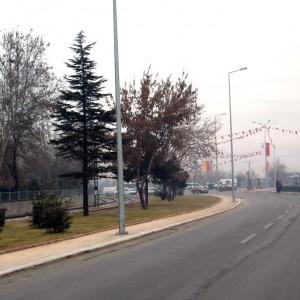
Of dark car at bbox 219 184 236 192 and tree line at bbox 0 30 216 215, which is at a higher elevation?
tree line at bbox 0 30 216 215

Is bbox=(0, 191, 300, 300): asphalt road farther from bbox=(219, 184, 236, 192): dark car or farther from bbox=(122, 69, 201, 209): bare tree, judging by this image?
bbox=(219, 184, 236, 192): dark car

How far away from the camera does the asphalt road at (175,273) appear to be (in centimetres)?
898

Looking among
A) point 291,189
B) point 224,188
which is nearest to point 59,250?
point 291,189

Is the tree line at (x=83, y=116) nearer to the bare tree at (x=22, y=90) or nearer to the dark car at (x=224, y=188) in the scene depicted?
the bare tree at (x=22, y=90)

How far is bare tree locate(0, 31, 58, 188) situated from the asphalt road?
2766 cm

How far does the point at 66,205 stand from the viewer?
22875 millimetres

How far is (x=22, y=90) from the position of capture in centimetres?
4300

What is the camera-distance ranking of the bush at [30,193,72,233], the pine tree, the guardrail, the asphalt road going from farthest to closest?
the guardrail, the pine tree, the bush at [30,193,72,233], the asphalt road

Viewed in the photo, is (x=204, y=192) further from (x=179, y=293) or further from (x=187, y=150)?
(x=179, y=293)

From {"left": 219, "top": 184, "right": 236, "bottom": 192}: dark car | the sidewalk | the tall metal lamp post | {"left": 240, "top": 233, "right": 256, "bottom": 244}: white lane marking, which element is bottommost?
the sidewalk

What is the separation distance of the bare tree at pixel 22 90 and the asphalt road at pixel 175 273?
2766cm

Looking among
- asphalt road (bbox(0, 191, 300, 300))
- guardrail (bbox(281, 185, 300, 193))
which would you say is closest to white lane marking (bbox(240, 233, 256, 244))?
asphalt road (bbox(0, 191, 300, 300))

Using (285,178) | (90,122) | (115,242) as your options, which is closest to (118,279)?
(115,242)

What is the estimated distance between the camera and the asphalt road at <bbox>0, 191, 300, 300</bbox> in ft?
29.5
